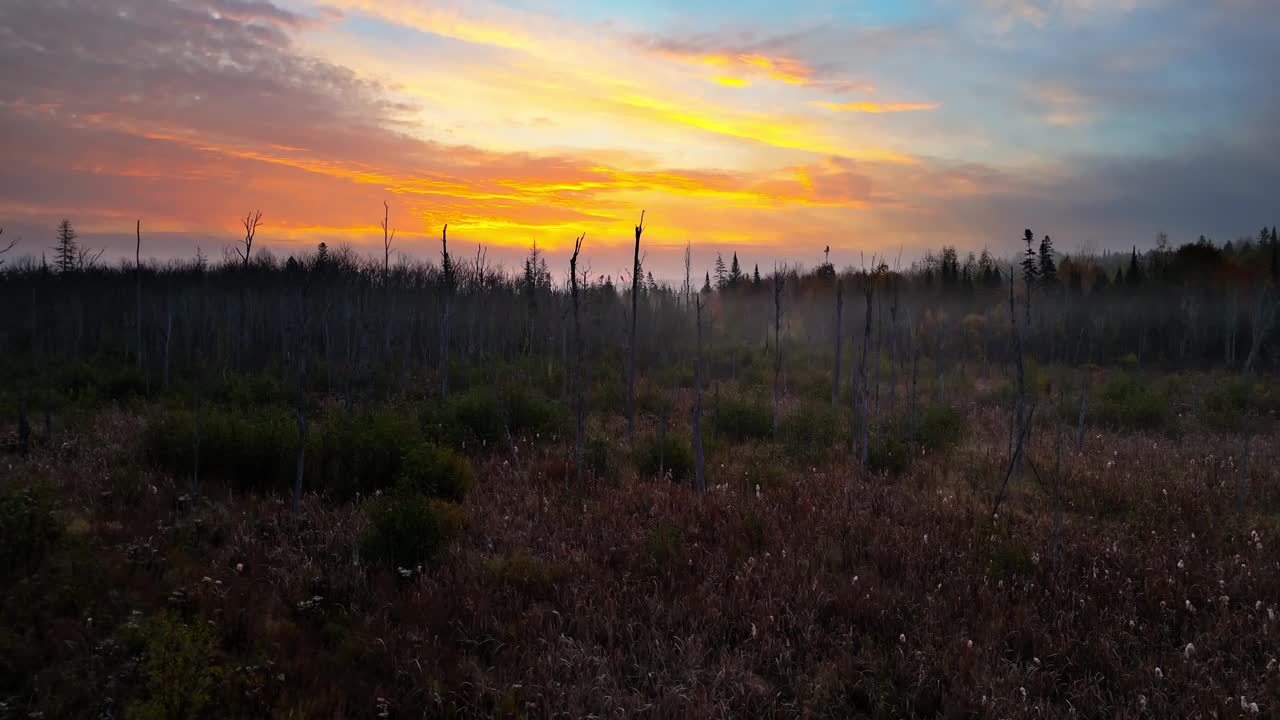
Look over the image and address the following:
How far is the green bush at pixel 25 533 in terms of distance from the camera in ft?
22.3

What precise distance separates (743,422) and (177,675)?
14.3m

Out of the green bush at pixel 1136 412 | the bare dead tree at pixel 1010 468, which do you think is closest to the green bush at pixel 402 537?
the bare dead tree at pixel 1010 468

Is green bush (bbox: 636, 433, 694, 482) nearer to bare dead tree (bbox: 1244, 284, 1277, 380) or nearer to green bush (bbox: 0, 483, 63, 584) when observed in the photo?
green bush (bbox: 0, 483, 63, 584)

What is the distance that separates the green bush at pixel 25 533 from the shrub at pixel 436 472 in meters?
4.33

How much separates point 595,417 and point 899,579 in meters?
→ 13.1

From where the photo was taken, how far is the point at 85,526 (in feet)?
27.1

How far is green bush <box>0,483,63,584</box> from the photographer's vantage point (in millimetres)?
6785

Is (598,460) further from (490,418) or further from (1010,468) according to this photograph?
(1010,468)

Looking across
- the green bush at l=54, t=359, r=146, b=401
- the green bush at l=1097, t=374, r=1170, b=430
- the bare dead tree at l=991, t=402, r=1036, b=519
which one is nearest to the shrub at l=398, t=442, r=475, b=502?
the bare dead tree at l=991, t=402, r=1036, b=519

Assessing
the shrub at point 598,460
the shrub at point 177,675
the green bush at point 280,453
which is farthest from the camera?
the shrub at point 598,460

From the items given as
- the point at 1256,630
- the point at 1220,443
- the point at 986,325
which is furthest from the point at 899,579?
the point at 986,325

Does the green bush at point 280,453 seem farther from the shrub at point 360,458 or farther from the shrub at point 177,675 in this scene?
the shrub at point 177,675

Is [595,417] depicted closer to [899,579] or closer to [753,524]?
[753,524]

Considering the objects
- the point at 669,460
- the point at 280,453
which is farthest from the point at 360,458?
the point at 669,460
